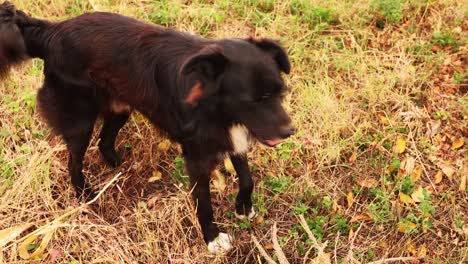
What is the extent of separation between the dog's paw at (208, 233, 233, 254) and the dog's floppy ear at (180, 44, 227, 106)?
1.17 metres

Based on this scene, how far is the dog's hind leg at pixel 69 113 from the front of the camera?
11.0ft

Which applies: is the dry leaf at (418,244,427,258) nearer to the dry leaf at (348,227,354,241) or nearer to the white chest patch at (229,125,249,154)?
Result: the dry leaf at (348,227,354,241)

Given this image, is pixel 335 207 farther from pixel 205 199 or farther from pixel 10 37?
pixel 10 37

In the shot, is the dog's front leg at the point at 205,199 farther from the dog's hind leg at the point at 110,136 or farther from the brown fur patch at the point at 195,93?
the dog's hind leg at the point at 110,136

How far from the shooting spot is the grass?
3.48 meters

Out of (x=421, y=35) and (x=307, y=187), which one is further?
(x=421, y=35)

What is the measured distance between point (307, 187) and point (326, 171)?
12.1 inches

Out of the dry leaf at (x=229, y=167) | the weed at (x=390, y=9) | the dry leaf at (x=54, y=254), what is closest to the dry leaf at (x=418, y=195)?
the dry leaf at (x=229, y=167)

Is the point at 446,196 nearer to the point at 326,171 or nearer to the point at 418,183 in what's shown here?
the point at 418,183

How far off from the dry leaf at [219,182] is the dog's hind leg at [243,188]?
0.26 m

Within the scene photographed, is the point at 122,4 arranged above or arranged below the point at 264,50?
below

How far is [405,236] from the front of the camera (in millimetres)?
3553

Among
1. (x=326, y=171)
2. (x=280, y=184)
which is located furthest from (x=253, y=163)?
(x=326, y=171)

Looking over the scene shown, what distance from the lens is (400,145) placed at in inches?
161
